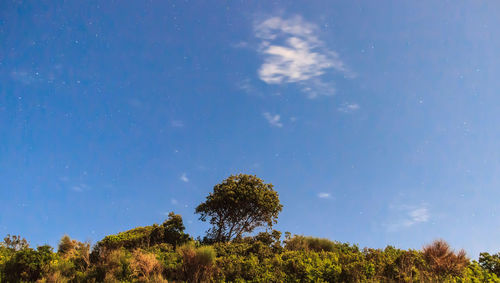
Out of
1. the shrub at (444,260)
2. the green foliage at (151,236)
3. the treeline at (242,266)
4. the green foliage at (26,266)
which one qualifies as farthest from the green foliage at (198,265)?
the shrub at (444,260)

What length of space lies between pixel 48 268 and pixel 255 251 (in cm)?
1374

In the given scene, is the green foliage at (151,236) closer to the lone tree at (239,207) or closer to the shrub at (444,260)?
the lone tree at (239,207)

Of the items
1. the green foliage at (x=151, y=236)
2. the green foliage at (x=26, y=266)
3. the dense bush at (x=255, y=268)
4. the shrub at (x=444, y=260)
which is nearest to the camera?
the dense bush at (x=255, y=268)

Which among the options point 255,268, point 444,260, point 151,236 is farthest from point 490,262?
point 151,236

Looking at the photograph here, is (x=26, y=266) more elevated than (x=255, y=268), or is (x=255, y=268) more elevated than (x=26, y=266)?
(x=255, y=268)

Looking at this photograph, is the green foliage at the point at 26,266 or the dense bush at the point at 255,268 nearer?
the dense bush at the point at 255,268

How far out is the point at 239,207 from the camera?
3284 centimetres

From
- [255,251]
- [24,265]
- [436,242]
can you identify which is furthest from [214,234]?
[436,242]

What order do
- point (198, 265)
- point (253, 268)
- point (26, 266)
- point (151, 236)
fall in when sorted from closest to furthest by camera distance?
point (253, 268) < point (198, 265) < point (26, 266) < point (151, 236)

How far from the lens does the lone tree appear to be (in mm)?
32438

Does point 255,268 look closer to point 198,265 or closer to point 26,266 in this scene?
point 198,265

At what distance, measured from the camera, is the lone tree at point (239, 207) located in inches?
1277

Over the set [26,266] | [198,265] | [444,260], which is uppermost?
[444,260]

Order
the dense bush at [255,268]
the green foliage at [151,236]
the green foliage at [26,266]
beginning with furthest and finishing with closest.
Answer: the green foliage at [151,236] → the green foliage at [26,266] → the dense bush at [255,268]
